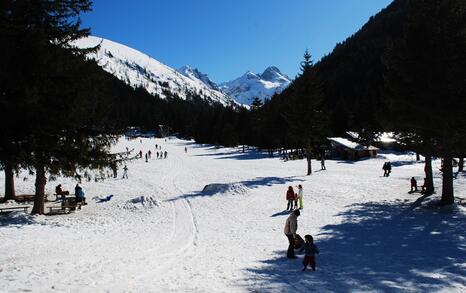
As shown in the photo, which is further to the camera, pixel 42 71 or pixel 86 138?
pixel 86 138

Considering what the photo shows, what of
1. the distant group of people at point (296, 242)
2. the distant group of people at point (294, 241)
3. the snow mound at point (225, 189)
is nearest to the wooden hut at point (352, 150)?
the snow mound at point (225, 189)

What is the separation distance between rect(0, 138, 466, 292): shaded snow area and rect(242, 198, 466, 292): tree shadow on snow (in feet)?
0.12

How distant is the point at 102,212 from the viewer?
77.5 ft

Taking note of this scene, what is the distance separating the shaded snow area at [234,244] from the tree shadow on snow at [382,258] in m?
0.04

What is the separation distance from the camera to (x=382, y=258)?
14203 millimetres

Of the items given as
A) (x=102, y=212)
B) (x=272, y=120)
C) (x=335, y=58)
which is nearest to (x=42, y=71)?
(x=102, y=212)

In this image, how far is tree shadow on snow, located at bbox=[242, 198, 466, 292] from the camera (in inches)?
444

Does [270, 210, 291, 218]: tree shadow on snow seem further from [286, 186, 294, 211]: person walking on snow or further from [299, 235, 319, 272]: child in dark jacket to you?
[299, 235, 319, 272]: child in dark jacket

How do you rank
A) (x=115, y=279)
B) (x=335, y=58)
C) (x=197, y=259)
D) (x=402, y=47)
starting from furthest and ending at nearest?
1. (x=335, y=58)
2. (x=402, y=47)
3. (x=197, y=259)
4. (x=115, y=279)

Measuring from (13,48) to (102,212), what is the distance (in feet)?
33.7

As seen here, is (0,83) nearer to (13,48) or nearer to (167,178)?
(13,48)

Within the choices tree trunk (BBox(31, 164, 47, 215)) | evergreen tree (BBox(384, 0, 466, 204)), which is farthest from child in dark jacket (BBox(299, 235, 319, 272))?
tree trunk (BBox(31, 164, 47, 215))

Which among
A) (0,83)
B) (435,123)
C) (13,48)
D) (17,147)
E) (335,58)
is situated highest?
(335,58)

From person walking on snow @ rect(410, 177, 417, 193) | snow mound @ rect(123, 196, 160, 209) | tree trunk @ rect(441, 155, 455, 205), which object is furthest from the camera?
person walking on snow @ rect(410, 177, 417, 193)
